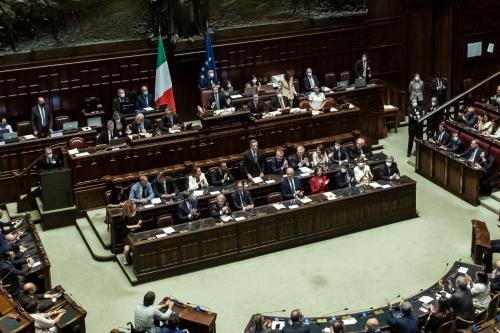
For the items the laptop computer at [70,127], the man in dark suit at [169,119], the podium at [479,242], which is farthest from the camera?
the man in dark suit at [169,119]

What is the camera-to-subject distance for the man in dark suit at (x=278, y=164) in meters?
18.5

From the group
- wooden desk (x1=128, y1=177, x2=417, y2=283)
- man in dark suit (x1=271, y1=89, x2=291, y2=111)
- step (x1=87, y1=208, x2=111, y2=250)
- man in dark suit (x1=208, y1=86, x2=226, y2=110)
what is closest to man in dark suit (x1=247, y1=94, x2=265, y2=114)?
man in dark suit (x1=271, y1=89, x2=291, y2=111)

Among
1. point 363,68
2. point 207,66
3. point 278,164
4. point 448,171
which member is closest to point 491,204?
point 448,171

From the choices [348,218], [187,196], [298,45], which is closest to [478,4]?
[298,45]

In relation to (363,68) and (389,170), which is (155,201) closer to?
(389,170)

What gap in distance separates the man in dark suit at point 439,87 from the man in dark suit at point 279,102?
4.59 metres

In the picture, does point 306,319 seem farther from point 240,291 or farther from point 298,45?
point 298,45

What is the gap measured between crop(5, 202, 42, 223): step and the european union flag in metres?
5.81

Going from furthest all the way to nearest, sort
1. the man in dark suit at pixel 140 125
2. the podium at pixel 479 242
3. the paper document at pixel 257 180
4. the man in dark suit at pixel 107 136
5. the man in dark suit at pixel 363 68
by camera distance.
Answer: the man in dark suit at pixel 363 68
the man in dark suit at pixel 140 125
the man in dark suit at pixel 107 136
the paper document at pixel 257 180
the podium at pixel 479 242

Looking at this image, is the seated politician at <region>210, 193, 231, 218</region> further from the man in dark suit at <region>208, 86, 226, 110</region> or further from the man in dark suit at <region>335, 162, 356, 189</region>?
the man in dark suit at <region>208, 86, 226, 110</region>

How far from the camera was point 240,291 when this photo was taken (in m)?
15.4

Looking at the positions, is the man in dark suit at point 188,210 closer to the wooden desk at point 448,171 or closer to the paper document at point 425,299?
the paper document at point 425,299

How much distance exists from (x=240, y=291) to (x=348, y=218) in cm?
333

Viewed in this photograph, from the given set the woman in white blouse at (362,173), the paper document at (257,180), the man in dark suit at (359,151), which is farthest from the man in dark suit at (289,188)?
the man in dark suit at (359,151)
